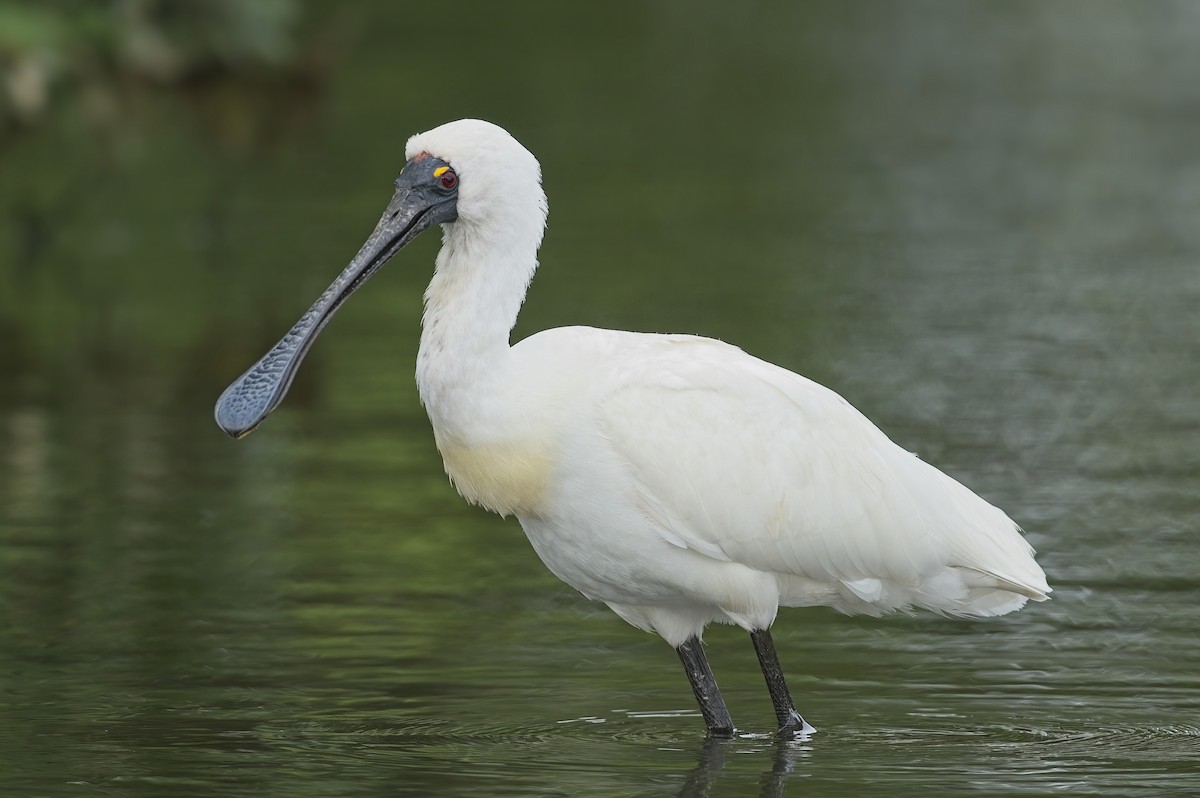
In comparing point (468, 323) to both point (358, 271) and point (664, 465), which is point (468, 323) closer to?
point (358, 271)

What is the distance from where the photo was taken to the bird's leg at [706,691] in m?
8.16

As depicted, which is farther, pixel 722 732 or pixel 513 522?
pixel 513 522

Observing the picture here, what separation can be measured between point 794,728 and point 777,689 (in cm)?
14

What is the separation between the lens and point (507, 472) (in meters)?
7.80

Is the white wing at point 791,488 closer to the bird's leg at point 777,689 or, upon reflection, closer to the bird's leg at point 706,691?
the bird's leg at point 777,689

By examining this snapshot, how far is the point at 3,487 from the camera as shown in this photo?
13.0 m

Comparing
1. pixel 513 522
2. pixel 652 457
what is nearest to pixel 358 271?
pixel 652 457

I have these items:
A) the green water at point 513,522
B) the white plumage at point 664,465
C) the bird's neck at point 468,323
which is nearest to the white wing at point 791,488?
the white plumage at point 664,465

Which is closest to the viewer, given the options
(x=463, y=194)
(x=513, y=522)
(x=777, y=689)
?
(x=463, y=194)

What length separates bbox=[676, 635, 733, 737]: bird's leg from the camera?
26.8 feet

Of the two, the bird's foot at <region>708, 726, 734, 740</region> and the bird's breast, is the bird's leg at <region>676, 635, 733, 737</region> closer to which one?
the bird's foot at <region>708, 726, 734, 740</region>

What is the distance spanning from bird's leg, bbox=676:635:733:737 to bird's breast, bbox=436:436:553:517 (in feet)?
2.37

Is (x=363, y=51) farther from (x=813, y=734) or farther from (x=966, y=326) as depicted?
(x=813, y=734)

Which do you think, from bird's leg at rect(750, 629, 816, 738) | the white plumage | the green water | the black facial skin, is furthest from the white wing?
the black facial skin
